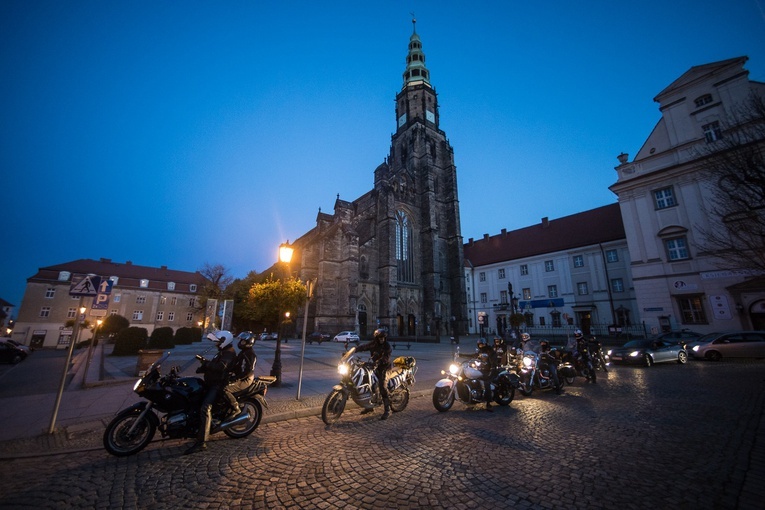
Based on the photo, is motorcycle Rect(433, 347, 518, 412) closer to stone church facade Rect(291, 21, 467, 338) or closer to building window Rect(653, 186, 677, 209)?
stone church facade Rect(291, 21, 467, 338)

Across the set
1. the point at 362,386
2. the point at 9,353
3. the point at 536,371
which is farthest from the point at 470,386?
the point at 9,353

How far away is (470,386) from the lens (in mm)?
6887

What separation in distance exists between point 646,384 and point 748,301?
1698cm

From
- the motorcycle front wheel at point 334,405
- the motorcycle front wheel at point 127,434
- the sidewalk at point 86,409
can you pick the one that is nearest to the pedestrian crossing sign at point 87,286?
the sidewalk at point 86,409

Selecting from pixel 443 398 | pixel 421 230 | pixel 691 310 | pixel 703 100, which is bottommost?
pixel 443 398

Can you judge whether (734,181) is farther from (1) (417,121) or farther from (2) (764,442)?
(1) (417,121)

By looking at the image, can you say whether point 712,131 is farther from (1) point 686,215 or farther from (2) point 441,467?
(2) point 441,467

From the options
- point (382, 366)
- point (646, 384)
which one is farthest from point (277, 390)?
point (646, 384)

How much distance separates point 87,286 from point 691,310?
31547 mm

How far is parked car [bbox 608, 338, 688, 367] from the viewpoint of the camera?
44.2 ft

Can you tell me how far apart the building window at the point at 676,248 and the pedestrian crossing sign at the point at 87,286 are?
3143 cm

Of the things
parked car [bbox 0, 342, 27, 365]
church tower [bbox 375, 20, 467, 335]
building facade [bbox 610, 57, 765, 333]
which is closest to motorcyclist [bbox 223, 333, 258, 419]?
parked car [bbox 0, 342, 27, 365]

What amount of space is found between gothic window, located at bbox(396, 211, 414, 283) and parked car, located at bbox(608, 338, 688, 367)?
2634 centimetres

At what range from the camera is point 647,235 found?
2225 centimetres
